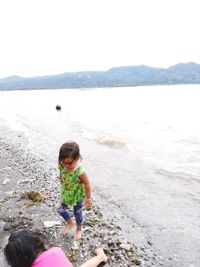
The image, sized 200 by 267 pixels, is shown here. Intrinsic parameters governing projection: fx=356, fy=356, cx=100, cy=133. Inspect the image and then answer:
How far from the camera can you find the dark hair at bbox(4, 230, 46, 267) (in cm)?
458

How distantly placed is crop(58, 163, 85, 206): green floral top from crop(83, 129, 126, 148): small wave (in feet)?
60.7

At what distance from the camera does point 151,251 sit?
8.96 meters

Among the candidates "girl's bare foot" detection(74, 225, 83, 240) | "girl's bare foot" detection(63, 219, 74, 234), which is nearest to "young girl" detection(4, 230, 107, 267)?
"girl's bare foot" detection(74, 225, 83, 240)

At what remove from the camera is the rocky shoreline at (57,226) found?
7926mm

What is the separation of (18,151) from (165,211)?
12680 millimetres

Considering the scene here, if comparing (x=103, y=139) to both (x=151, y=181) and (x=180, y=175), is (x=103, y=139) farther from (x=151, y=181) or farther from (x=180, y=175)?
(x=151, y=181)

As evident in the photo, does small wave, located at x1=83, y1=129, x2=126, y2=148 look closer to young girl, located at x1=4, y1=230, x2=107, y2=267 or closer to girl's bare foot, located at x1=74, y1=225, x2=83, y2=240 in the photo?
girl's bare foot, located at x1=74, y1=225, x2=83, y2=240

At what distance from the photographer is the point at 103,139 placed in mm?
29953

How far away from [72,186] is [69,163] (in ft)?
2.13

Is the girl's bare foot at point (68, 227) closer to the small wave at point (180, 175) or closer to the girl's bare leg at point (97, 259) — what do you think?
the girl's bare leg at point (97, 259)

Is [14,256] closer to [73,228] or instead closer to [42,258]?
[42,258]

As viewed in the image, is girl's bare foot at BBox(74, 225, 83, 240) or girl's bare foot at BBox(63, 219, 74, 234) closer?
girl's bare foot at BBox(74, 225, 83, 240)

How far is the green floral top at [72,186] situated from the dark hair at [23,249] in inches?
110

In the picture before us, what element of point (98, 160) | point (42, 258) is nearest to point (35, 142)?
point (98, 160)
